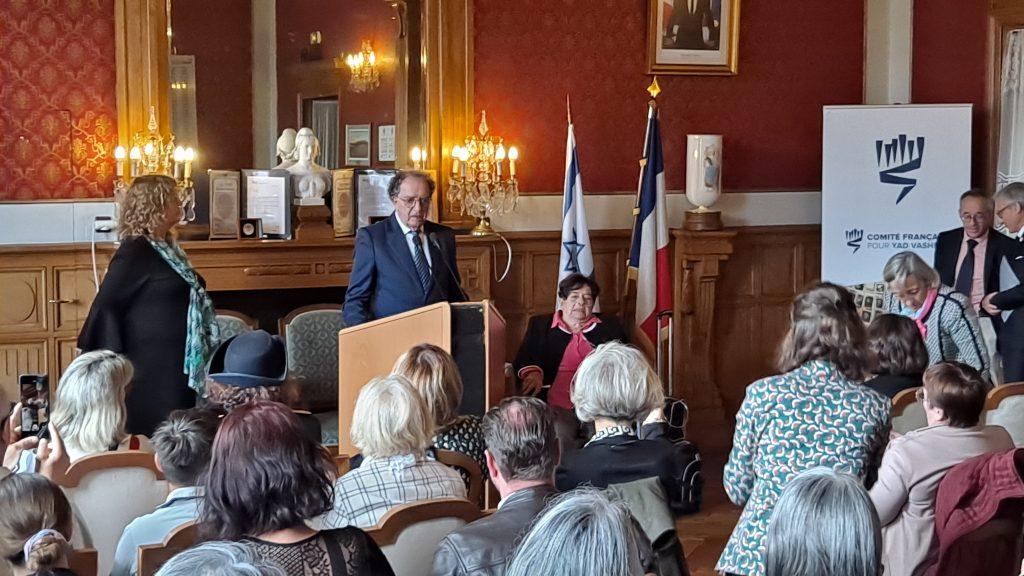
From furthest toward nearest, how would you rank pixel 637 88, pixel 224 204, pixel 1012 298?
pixel 637 88 < pixel 224 204 < pixel 1012 298

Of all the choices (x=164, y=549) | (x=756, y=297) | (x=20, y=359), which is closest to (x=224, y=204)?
(x=20, y=359)

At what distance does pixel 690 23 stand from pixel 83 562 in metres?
6.11

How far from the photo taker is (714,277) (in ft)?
26.9

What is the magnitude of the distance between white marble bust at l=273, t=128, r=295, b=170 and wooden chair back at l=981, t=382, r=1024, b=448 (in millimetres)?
4189

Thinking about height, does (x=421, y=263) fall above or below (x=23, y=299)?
above

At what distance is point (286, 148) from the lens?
24.7 ft

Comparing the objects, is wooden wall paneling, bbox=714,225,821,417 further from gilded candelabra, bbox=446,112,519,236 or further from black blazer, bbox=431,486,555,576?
black blazer, bbox=431,486,555,576

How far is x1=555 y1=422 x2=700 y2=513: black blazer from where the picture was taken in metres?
3.49

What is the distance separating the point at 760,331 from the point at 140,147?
13.3 feet

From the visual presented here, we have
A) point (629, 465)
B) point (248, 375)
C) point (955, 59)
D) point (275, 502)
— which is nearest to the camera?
point (275, 502)

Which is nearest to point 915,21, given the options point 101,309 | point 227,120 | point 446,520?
point 227,120

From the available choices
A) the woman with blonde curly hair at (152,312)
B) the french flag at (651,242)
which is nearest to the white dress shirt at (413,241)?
the woman with blonde curly hair at (152,312)

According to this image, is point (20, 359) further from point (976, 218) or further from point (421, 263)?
point (976, 218)

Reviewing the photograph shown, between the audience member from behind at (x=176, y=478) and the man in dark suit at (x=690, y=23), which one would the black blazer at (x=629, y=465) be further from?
the man in dark suit at (x=690, y=23)
